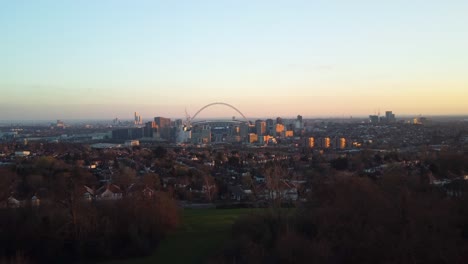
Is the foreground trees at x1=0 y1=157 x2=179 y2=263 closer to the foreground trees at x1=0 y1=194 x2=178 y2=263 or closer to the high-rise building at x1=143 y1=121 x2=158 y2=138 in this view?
the foreground trees at x1=0 y1=194 x2=178 y2=263

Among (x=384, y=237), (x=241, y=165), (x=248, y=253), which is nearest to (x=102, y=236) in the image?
(x=248, y=253)

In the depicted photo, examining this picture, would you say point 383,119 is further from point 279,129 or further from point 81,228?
point 81,228

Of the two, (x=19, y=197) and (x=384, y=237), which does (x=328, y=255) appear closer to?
(x=384, y=237)

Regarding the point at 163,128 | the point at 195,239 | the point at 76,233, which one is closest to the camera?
the point at 76,233

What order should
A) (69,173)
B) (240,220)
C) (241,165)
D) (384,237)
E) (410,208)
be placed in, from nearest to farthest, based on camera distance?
(384,237)
(410,208)
(240,220)
(69,173)
(241,165)

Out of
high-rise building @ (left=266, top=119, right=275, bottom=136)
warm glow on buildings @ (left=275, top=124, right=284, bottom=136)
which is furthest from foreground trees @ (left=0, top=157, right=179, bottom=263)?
high-rise building @ (left=266, top=119, right=275, bottom=136)

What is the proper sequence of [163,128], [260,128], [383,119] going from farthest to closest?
[383,119], [163,128], [260,128]

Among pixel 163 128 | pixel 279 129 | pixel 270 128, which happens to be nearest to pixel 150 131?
pixel 163 128
